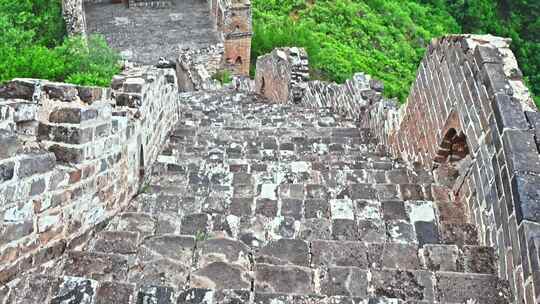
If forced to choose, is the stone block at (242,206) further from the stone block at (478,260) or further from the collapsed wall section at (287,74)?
the collapsed wall section at (287,74)

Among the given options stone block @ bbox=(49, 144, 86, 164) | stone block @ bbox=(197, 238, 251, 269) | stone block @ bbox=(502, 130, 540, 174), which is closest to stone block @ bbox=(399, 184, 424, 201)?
stone block @ bbox=(502, 130, 540, 174)

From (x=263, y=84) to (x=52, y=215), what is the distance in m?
12.1

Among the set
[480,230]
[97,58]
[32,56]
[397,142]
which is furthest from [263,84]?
[480,230]

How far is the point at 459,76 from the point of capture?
5684 millimetres

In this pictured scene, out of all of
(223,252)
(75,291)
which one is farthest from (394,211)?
(75,291)

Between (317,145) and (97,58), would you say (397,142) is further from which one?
(97,58)

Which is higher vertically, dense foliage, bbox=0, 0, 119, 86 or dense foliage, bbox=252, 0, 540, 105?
dense foliage, bbox=0, 0, 119, 86

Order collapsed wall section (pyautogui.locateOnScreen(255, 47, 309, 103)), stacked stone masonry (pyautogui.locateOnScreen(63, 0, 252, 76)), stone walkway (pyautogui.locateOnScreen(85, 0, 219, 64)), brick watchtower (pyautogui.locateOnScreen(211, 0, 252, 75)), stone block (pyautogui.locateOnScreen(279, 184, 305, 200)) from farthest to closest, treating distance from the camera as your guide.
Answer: stone walkway (pyautogui.locateOnScreen(85, 0, 219, 64))
stacked stone masonry (pyautogui.locateOnScreen(63, 0, 252, 76))
brick watchtower (pyautogui.locateOnScreen(211, 0, 252, 75))
collapsed wall section (pyautogui.locateOnScreen(255, 47, 309, 103))
stone block (pyautogui.locateOnScreen(279, 184, 305, 200))

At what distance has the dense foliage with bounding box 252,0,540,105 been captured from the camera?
1858 cm

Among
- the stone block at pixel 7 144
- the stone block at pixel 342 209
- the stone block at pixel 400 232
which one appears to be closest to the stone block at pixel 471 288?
the stone block at pixel 400 232

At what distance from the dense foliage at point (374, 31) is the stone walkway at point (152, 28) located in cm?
194

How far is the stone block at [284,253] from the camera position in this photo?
4.07 metres

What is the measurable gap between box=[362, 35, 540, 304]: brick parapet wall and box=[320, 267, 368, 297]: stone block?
38.8 inches

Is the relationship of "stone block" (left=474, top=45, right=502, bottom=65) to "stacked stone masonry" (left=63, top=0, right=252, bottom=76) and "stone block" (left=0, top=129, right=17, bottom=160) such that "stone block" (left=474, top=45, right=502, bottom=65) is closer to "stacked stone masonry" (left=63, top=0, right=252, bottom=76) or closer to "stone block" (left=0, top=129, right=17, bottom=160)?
"stone block" (left=0, top=129, right=17, bottom=160)
